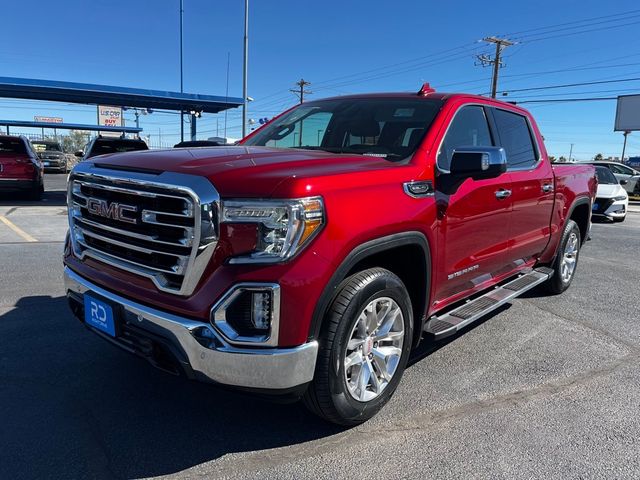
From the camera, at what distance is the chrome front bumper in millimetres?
2311

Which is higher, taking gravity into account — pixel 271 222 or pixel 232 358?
pixel 271 222

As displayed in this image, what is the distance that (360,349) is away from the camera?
2.81 metres

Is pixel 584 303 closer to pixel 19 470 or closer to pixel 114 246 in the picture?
pixel 114 246

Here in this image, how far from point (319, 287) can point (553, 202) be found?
3.60m

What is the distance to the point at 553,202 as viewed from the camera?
505cm

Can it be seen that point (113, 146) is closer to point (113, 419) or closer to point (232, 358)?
point (113, 419)

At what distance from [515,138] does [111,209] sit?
3582 mm

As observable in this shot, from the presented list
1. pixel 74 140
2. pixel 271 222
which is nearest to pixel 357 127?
pixel 271 222

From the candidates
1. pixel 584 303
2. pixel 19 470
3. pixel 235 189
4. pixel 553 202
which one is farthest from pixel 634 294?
pixel 19 470

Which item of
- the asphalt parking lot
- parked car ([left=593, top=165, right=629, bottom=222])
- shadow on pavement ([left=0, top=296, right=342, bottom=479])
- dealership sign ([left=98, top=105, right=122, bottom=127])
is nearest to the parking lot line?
the asphalt parking lot

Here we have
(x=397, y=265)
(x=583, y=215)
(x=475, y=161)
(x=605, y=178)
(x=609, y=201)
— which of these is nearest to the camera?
(x=475, y=161)

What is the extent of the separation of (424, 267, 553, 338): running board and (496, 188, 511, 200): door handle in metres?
0.81

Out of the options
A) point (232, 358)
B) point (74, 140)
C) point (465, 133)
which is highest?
point (74, 140)

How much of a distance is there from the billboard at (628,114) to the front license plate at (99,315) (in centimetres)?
4532
